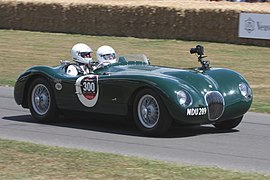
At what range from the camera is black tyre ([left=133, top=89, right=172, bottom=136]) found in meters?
10.1

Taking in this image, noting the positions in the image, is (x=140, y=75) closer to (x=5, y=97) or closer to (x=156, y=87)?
(x=156, y=87)

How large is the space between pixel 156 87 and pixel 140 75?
17.0 inches

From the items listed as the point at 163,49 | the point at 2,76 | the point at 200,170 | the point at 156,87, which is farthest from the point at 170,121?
the point at 163,49

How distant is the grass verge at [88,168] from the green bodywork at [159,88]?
1751mm

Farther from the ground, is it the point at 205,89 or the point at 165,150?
the point at 205,89

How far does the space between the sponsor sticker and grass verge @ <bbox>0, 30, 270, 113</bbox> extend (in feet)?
20.6

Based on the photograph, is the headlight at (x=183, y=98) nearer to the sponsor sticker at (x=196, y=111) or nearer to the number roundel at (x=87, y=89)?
the sponsor sticker at (x=196, y=111)

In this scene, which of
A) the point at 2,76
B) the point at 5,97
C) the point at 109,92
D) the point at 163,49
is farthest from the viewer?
the point at 163,49

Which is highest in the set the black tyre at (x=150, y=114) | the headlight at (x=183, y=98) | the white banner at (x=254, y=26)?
the white banner at (x=254, y=26)

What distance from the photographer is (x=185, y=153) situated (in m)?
9.12

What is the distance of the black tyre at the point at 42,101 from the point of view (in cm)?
1170

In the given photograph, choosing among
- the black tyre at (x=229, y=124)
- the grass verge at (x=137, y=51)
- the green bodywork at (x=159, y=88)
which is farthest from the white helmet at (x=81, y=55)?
the grass verge at (x=137, y=51)

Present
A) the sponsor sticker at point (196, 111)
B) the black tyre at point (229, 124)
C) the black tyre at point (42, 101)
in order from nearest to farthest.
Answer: the sponsor sticker at point (196, 111) < the black tyre at point (229, 124) < the black tyre at point (42, 101)

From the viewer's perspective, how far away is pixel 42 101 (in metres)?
11.9
